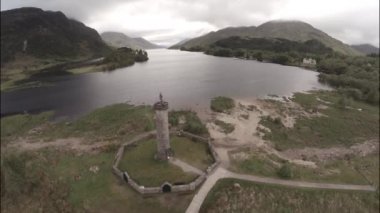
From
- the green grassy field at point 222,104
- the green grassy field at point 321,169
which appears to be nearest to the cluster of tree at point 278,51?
the green grassy field at point 222,104

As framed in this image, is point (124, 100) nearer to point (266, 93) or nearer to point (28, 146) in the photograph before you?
point (28, 146)

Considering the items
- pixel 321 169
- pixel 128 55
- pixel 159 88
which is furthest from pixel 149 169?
pixel 159 88

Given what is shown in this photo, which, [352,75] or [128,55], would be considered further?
[352,75]

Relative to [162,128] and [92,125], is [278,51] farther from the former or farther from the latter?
[162,128]

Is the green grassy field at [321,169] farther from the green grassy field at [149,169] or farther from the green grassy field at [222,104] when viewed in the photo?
the green grassy field at [222,104]

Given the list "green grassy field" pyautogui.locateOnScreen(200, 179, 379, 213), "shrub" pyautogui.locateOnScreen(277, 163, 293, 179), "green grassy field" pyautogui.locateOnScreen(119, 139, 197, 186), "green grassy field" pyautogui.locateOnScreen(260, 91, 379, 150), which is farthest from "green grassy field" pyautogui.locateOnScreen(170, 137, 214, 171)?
"green grassy field" pyautogui.locateOnScreen(260, 91, 379, 150)

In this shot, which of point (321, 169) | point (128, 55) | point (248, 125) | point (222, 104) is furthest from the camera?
point (222, 104)

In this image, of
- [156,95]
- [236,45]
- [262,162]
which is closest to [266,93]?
[156,95]
